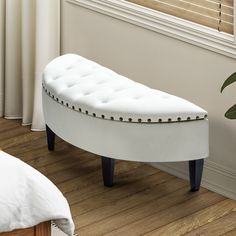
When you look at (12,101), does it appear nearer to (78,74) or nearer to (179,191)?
(78,74)

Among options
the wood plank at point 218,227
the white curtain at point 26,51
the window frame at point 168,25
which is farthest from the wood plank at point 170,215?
the white curtain at point 26,51

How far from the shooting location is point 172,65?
168 inches

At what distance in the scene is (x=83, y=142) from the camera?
4.12m

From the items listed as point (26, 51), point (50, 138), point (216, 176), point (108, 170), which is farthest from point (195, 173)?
point (26, 51)

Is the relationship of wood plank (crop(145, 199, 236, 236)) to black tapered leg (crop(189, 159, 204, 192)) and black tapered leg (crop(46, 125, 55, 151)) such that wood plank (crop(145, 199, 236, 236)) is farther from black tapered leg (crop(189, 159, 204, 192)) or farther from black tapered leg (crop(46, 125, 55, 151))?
black tapered leg (crop(46, 125, 55, 151))

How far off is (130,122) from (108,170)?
0.92 ft

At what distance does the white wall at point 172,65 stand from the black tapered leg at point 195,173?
0.28 feet

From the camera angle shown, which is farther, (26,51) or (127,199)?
(26,51)

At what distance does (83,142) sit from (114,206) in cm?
33

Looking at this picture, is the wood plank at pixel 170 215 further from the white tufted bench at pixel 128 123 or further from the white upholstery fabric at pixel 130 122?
the white upholstery fabric at pixel 130 122

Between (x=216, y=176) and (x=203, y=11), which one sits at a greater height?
(x=203, y=11)

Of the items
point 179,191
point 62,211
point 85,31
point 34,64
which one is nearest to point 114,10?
point 85,31

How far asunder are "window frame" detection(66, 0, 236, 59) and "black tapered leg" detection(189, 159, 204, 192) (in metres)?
0.48

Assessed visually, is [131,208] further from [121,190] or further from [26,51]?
[26,51]
